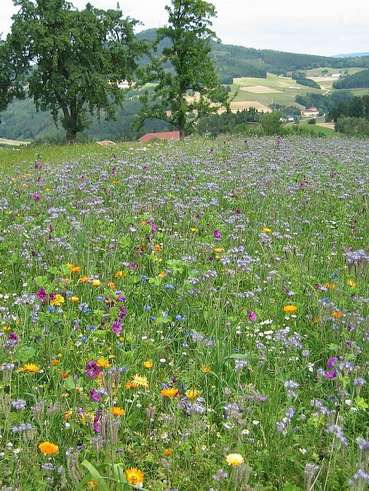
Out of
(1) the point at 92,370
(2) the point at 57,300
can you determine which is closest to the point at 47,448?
(1) the point at 92,370

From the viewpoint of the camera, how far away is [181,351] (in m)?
4.35

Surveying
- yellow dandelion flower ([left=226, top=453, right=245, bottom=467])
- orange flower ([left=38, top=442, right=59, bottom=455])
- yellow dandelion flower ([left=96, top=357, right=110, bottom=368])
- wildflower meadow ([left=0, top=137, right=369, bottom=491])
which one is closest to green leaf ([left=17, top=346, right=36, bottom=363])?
wildflower meadow ([left=0, top=137, right=369, bottom=491])

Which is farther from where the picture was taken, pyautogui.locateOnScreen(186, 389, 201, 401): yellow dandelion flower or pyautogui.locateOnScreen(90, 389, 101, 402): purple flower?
pyautogui.locateOnScreen(186, 389, 201, 401): yellow dandelion flower

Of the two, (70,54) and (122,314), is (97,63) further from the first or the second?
(122,314)

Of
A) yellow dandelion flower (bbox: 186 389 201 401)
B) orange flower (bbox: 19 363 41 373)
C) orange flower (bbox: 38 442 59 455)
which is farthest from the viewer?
orange flower (bbox: 19 363 41 373)

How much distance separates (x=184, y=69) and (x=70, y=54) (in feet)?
29.1

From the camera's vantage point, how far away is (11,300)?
16.9 ft

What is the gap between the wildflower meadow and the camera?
118 inches

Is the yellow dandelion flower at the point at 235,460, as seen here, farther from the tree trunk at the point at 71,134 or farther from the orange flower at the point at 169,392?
the tree trunk at the point at 71,134

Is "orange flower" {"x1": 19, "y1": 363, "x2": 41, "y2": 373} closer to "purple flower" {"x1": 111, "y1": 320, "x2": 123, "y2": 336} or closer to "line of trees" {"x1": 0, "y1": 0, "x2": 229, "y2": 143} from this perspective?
"purple flower" {"x1": 111, "y1": 320, "x2": 123, "y2": 336}

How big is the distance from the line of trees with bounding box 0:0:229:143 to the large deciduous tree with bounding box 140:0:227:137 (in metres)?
0.07

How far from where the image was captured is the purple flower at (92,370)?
359cm

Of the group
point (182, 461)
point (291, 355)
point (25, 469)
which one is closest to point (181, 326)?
point (291, 355)

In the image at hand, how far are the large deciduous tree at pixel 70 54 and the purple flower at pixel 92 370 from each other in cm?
3171
